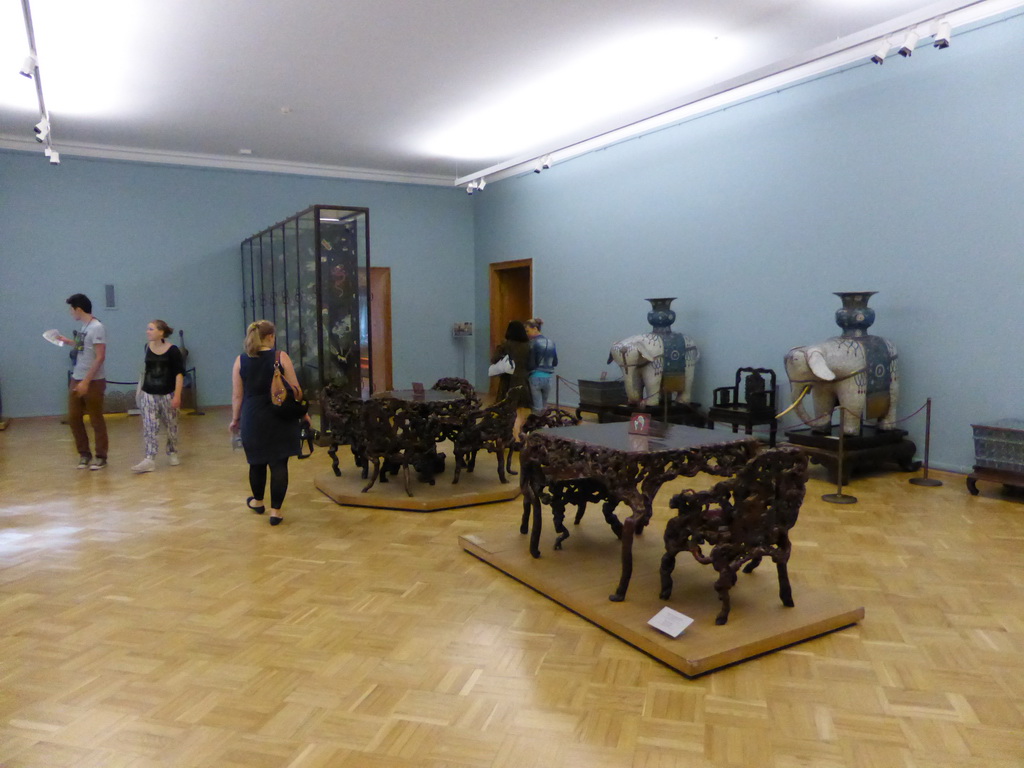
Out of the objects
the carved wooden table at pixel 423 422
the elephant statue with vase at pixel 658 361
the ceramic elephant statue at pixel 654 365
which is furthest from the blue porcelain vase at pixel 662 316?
the carved wooden table at pixel 423 422

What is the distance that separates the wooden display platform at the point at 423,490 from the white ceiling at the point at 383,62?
3649 mm

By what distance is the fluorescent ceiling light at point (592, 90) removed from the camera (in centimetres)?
673

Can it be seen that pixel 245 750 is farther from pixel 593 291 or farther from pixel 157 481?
pixel 593 291

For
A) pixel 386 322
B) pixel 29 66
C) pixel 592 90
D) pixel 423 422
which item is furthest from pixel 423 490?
pixel 386 322

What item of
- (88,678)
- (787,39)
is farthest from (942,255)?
(88,678)

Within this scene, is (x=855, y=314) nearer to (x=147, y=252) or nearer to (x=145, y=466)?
(x=145, y=466)

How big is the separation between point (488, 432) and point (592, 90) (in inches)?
166

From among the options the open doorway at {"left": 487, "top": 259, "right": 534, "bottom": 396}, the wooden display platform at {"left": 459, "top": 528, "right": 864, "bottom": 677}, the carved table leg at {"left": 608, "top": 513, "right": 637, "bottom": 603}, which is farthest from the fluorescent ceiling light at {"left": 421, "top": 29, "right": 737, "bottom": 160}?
the carved table leg at {"left": 608, "top": 513, "right": 637, "bottom": 603}

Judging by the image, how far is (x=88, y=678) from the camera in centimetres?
293

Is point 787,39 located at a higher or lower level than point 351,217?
higher

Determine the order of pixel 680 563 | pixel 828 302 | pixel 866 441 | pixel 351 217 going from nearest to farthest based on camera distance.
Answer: pixel 680 563 → pixel 866 441 → pixel 828 302 → pixel 351 217

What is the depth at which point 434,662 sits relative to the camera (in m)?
3.05

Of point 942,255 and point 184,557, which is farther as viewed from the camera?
point 942,255

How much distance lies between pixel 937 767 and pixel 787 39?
609 cm
